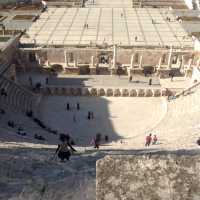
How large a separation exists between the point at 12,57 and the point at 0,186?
86.2 ft

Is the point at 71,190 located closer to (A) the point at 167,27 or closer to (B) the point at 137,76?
(B) the point at 137,76

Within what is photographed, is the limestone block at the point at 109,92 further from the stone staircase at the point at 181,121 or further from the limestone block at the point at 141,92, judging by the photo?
the stone staircase at the point at 181,121

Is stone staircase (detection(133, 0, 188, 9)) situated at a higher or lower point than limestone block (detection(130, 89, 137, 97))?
higher

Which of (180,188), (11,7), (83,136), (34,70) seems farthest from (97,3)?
(180,188)

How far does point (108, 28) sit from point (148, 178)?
41.3 m

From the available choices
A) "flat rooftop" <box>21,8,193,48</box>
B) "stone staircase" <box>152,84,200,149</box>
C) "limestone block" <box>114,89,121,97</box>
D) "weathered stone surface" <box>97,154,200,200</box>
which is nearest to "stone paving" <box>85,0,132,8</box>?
"flat rooftop" <box>21,8,193,48</box>

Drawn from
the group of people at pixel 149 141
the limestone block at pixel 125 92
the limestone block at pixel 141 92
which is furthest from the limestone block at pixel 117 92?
the group of people at pixel 149 141

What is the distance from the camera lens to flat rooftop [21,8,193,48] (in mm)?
38875

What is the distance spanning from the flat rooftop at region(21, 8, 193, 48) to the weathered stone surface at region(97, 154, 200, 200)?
110 ft

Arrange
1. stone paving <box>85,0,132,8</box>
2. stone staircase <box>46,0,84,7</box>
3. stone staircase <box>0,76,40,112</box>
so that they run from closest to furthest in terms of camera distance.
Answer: stone staircase <box>0,76,40,112</box> < stone staircase <box>46,0,84,7</box> < stone paving <box>85,0,132,8</box>

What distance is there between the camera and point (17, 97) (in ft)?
92.2

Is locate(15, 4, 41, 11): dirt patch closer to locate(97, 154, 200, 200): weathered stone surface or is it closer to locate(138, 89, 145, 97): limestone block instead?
locate(138, 89, 145, 97): limestone block

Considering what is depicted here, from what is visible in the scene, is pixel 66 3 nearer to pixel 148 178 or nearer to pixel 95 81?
pixel 95 81

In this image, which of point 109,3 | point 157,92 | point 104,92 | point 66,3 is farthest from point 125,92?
point 109,3
